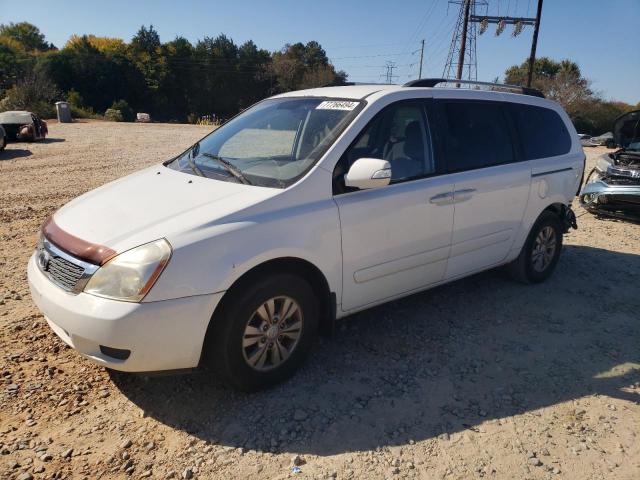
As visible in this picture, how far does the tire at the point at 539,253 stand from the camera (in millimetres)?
4879

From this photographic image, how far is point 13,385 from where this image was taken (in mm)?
3090

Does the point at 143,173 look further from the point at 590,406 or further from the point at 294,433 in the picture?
the point at 590,406

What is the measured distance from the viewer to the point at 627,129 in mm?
8219

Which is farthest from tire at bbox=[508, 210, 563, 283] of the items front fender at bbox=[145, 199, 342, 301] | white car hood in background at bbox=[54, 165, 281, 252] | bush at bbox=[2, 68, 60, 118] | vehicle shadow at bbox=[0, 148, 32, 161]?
bush at bbox=[2, 68, 60, 118]

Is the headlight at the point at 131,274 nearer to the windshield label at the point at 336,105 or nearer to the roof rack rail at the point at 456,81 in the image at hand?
the windshield label at the point at 336,105

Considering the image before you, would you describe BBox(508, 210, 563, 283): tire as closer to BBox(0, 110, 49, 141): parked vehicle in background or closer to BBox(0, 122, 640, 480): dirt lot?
BBox(0, 122, 640, 480): dirt lot

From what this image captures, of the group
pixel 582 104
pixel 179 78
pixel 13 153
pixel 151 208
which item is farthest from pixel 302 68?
pixel 151 208

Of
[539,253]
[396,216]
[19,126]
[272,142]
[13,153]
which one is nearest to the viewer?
[396,216]

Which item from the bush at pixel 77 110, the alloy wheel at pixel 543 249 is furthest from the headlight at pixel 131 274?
the bush at pixel 77 110

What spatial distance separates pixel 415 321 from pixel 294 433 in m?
1.77

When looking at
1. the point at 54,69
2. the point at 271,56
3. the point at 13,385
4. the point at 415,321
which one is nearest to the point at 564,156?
the point at 415,321

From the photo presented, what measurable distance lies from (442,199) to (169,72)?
5339 centimetres

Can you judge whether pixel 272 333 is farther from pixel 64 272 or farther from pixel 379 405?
pixel 64 272

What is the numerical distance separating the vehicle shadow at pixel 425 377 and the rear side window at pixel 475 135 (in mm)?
1371
